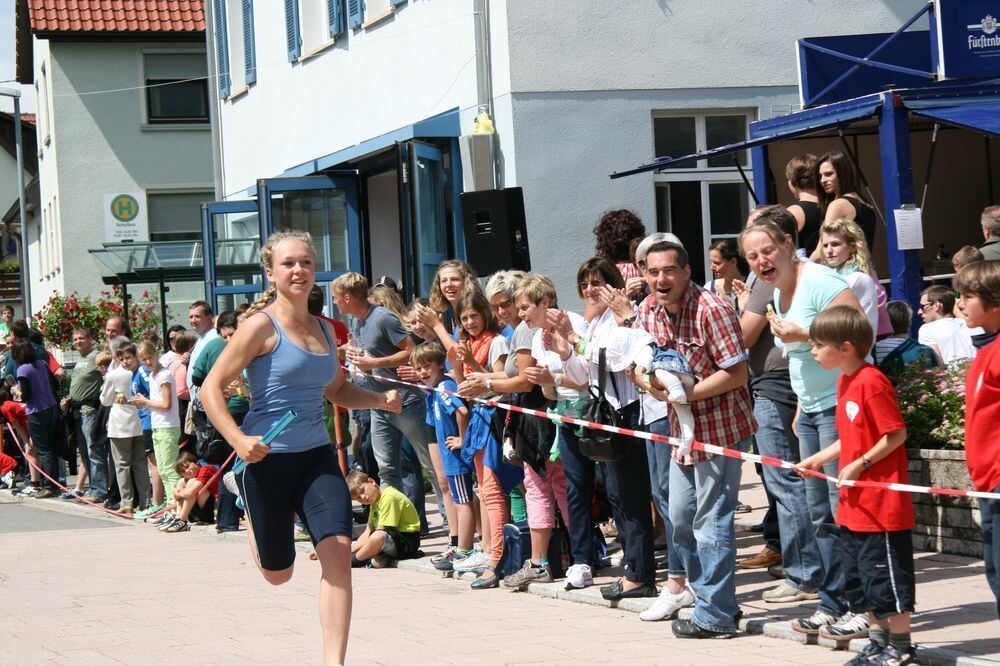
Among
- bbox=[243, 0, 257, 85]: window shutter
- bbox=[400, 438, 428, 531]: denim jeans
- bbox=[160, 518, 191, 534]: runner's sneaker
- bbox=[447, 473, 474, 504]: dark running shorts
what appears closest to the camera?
bbox=[447, 473, 474, 504]: dark running shorts

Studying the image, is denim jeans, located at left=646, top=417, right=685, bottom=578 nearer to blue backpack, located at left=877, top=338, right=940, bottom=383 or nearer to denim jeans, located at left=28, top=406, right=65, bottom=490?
blue backpack, located at left=877, top=338, right=940, bottom=383

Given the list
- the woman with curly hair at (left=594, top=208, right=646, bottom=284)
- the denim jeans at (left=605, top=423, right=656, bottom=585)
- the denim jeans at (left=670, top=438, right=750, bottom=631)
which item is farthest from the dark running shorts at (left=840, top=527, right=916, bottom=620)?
the woman with curly hair at (left=594, top=208, right=646, bottom=284)

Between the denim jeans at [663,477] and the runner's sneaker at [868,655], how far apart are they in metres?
1.54

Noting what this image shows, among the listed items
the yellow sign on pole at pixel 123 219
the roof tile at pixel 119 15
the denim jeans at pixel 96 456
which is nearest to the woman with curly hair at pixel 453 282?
the denim jeans at pixel 96 456

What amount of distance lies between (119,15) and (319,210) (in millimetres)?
18675

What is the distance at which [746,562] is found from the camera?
927 cm

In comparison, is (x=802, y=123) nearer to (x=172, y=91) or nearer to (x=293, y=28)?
(x=293, y=28)

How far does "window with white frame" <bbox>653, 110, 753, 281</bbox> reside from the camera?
1652 centimetres

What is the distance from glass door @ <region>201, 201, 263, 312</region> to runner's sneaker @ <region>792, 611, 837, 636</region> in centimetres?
1678

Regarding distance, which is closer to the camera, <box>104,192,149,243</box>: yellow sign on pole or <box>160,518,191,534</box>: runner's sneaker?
<box>160,518,191,534</box>: runner's sneaker

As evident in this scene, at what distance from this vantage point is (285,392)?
6.49m

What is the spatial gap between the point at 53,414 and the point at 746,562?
1238cm

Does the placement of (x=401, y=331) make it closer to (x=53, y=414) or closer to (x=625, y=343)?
(x=625, y=343)

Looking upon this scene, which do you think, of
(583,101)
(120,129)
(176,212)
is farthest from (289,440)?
(120,129)
